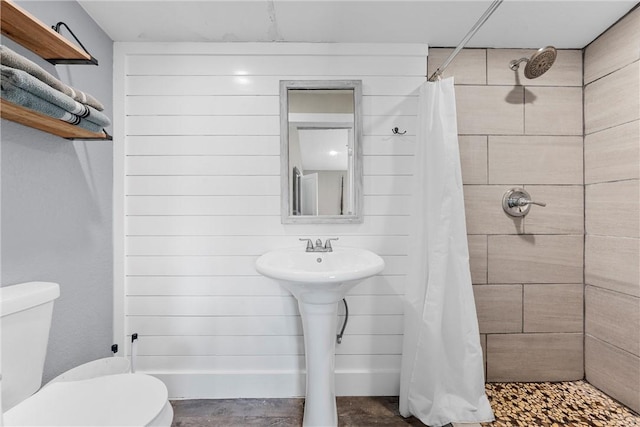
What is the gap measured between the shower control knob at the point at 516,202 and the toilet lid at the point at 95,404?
1941mm

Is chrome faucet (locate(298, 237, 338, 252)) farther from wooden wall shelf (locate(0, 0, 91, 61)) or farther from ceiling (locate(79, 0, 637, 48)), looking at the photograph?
wooden wall shelf (locate(0, 0, 91, 61))

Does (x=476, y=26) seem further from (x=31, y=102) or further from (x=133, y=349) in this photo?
(x=133, y=349)

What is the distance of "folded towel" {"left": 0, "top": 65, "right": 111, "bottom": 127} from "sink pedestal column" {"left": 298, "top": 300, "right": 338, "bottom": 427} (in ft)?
3.86

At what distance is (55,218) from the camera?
1347mm

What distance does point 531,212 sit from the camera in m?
1.85

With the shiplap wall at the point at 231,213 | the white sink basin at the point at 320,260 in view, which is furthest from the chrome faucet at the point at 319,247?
the shiplap wall at the point at 231,213

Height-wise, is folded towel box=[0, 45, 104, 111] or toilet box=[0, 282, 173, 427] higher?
folded towel box=[0, 45, 104, 111]

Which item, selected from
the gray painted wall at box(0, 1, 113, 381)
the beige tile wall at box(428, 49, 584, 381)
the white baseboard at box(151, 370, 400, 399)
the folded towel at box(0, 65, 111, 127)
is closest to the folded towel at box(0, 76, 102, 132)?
the folded towel at box(0, 65, 111, 127)

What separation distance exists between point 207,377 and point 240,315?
0.40m

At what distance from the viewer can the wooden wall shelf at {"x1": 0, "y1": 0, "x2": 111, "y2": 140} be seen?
39.6 inches

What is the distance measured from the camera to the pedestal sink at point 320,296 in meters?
1.25

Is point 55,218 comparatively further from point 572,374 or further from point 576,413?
point 572,374

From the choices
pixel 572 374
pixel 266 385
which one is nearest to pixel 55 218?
pixel 266 385

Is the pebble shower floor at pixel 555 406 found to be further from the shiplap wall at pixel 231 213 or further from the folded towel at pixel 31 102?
the folded towel at pixel 31 102
